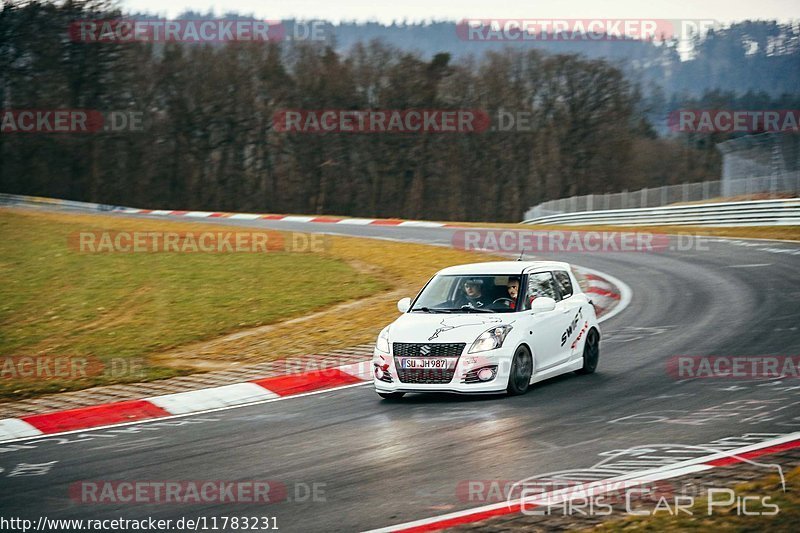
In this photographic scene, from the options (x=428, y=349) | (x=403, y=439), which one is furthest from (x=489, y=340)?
(x=403, y=439)

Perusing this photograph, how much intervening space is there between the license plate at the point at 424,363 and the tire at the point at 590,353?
239 cm

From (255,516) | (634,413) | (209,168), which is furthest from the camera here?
(209,168)

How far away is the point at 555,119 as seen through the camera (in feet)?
248

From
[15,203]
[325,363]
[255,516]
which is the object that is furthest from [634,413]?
[15,203]

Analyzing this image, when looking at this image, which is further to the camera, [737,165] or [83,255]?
[737,165]

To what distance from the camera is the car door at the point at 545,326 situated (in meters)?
11.4

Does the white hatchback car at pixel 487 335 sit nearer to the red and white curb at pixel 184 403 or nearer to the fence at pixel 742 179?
the red and white curb at pixel 184 403

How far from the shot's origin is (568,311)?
482 inches

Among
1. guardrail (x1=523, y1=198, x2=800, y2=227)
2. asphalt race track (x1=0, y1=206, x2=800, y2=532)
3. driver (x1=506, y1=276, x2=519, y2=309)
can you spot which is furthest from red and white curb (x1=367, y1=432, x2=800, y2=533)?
guardrail (x1=523, y1=198, x2=800, y2=227)

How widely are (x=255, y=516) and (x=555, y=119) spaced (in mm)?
71054

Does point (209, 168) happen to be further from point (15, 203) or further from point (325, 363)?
point (325, 363)

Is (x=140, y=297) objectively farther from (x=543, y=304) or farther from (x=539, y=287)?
(x=543, y=304)

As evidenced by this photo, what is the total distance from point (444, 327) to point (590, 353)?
2.53 metres

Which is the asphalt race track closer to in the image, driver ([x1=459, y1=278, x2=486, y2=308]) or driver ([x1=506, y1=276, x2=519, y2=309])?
driver ([x1=506, y1=276, x2=519, y2=309])
